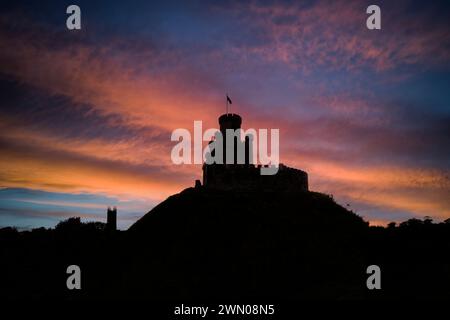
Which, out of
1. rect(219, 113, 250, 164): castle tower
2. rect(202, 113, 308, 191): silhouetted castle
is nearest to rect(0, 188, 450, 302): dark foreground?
rect(202, 113, 308, 191): silhouetted castle

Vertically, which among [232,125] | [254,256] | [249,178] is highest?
[232,125]

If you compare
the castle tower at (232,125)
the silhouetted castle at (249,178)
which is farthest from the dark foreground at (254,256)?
the castle tower at (232,125)

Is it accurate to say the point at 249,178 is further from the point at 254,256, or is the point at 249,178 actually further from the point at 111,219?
the point at 111,219

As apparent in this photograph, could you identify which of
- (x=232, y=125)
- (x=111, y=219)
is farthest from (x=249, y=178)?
(x=111, y=219)

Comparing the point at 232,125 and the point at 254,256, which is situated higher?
the point at 232,125

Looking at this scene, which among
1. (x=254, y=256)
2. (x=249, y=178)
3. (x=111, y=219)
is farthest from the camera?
(x=111, y=219)

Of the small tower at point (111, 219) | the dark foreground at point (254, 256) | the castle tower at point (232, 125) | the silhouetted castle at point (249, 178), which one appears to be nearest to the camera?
the dark foreground at point (254, 256)

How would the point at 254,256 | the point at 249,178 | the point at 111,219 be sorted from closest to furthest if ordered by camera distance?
the point at 254,256, the point at 249,178, the point at 111,219

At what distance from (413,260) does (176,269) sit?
80.8 feet

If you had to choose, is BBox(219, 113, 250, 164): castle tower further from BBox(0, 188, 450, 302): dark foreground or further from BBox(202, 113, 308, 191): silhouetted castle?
BBox(0, 188, 450, 302): dark foreground

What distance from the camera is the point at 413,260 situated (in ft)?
140

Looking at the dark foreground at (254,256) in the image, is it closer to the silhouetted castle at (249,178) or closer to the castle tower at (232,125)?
the silhouetted castle at (249,178)
